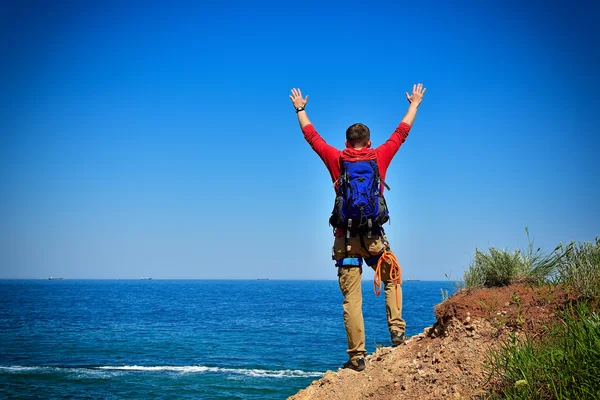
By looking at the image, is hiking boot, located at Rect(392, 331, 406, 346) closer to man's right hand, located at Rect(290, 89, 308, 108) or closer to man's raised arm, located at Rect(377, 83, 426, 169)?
man's raised arm, located at Rect(377, 83, 426, 169)

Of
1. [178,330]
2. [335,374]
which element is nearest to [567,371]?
[335,374]

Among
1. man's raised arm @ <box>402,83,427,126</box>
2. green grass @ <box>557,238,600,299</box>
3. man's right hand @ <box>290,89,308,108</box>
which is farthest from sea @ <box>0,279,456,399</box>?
man's right hand @ <box>290,89,308,108</box>

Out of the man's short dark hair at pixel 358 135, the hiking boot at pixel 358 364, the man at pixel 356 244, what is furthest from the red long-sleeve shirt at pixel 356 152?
the hiking boot at pixel 358 364

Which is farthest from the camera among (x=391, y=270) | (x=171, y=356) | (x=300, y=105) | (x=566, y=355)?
(x=171, y=356)

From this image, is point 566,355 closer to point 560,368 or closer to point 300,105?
point 560,368

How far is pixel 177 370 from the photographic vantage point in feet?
102

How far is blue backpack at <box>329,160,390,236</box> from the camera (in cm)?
592

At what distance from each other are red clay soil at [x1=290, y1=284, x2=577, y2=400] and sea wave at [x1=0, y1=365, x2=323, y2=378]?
22.9 metres

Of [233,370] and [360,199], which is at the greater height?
[360,199]

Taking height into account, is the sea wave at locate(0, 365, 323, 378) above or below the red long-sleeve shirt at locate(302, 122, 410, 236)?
below

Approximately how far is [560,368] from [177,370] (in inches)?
1188

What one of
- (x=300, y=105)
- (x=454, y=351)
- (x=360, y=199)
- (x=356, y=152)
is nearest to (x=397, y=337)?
(x=454, y=351)

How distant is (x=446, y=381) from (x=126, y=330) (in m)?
55.5

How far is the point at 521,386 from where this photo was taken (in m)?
4.44
